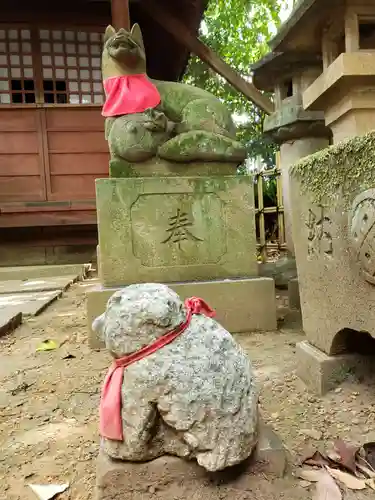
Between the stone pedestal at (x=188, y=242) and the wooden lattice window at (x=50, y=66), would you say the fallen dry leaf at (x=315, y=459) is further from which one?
the wooden lattice window at (x=50, y=66)

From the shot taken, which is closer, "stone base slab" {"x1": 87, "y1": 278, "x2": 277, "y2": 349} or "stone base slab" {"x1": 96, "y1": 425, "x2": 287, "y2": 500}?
"stone base slab" {"x1": 96, "y1": 425, "x2": 287, "y2": 500}

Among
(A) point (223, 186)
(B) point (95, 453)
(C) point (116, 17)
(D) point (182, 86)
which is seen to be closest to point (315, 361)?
(B) point (95, 453)

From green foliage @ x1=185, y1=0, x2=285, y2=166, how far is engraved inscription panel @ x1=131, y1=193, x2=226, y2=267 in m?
6.79

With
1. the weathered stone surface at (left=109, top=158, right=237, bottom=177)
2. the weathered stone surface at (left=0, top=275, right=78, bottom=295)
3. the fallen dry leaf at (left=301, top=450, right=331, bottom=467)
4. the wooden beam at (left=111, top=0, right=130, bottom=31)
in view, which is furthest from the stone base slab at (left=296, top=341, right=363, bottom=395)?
the wooden beam at (left=111, top=0, right=130, bottom=31)

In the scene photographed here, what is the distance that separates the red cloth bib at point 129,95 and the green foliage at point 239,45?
21.9 feet

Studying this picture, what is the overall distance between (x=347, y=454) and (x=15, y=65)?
832 centimetres

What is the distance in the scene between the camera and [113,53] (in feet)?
10.8

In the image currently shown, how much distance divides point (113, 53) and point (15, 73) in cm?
547

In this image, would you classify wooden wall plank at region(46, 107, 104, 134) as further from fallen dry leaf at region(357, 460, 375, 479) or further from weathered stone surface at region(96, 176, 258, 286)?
fallen dry leaf at region(357, 460, 375, 479)

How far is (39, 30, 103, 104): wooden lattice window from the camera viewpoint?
790cm

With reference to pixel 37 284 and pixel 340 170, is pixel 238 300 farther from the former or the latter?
pixel 37 284

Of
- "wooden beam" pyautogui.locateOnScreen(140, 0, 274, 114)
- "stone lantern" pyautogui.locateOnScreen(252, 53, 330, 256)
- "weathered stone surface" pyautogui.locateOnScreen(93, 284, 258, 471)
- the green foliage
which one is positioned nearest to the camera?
"weathered stone surface" pyautogui.locateOnScreen(93, 284, 258, 471)

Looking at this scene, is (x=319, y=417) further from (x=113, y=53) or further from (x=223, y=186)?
(x=113, y=53)

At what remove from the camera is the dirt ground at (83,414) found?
1526mm
